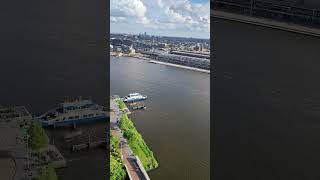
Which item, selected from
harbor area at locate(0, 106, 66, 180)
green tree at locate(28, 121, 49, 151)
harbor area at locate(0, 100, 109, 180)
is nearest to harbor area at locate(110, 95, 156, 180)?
harbor area at locate(0, 100, 109, 180)

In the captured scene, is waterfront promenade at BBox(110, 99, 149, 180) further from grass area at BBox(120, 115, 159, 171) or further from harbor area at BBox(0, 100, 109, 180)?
harbor area at BBox(0, 100, 109, 180)

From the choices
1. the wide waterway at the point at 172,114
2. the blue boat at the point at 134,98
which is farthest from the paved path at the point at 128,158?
the blue boat at the point at 134,98

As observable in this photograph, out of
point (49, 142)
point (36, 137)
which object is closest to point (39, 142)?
point (36, 137)

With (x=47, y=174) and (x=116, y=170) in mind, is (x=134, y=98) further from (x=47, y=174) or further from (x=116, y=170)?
(x=47, y=174)

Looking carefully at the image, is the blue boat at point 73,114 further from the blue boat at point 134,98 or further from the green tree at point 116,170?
the blue boat at point 134,98
